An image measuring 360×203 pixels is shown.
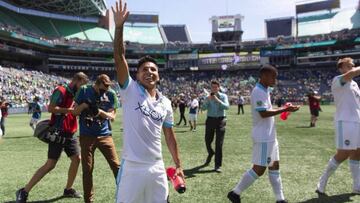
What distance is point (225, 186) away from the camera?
7184mm

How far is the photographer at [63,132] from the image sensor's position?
19.6 feet

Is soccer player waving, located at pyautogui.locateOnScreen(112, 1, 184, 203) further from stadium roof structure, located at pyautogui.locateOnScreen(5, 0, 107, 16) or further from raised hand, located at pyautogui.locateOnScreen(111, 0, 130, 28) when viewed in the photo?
stadium roof structure, located at pyautogui.locateOnScreen(5, 0, 107, 16)

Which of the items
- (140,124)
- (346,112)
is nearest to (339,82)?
(346,112)

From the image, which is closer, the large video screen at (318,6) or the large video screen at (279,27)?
the large video screen at (318,6)

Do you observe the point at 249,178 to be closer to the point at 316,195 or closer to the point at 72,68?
the point at 316,195

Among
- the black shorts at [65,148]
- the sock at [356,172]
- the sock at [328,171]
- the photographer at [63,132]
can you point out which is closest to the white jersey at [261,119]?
the sock at [328,171]

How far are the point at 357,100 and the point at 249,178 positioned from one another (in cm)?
229

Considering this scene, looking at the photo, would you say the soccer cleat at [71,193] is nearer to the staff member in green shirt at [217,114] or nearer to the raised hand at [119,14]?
the staff member in green shirt at [217,114]

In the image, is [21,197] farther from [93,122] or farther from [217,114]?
[217,114]

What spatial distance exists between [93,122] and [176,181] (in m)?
2.82

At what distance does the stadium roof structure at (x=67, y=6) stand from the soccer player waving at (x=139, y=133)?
230ft

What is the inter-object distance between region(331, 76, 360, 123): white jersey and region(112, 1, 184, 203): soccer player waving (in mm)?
3635

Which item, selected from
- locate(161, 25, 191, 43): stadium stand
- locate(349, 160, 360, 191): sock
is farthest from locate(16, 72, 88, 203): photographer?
locate(161, 25, 191, 43): stadium stand

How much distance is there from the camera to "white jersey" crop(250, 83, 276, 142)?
5285 millimetres
